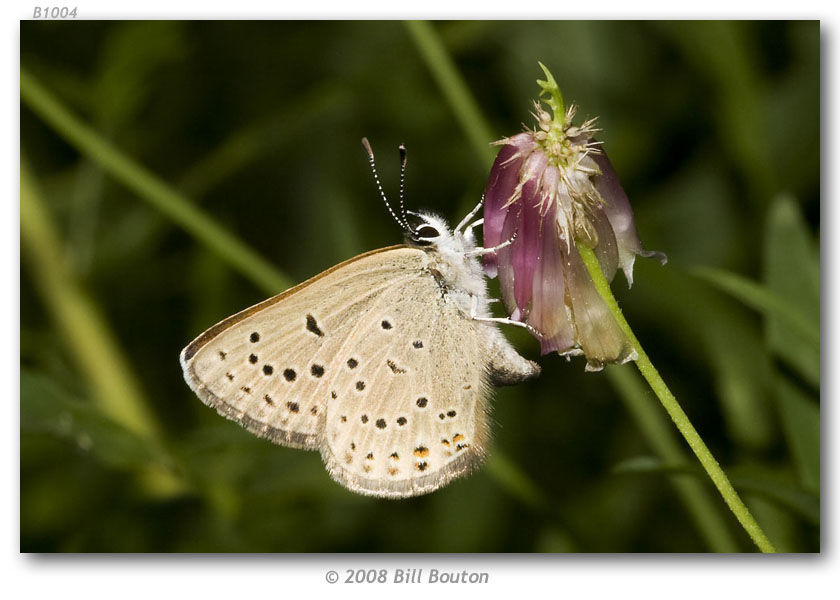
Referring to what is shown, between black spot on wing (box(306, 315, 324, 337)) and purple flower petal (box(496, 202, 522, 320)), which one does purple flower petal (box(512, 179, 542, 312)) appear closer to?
purple flower petal (box(496, 202, 522, 320))

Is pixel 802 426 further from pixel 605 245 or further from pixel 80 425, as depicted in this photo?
pixel 80 425

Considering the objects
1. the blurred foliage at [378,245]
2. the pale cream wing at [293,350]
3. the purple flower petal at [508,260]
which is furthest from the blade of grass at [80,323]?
the purple flower petal at [508,260]

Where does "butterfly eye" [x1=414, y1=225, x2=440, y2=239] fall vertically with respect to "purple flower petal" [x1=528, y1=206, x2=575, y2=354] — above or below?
above

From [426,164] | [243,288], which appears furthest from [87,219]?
[426,164]

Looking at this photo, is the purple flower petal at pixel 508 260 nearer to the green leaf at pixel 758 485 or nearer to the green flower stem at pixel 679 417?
the green flower stem at pixel 679 417

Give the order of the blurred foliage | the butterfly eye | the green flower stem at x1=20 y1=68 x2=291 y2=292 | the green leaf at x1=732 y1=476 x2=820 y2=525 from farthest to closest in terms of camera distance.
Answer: the blurred foliage < the green flower stem at x1=20 y1=68 x2=291 y2=292 < the butterfly eye < the green leaf at x1=732 y1=476 x2=820 y2=525

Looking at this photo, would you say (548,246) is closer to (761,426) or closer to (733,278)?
(733,278)

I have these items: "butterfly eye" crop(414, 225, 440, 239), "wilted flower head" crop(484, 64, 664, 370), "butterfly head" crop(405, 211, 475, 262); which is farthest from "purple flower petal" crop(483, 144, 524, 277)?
"butterfly eye" crop(414, 225, 440, 239)
